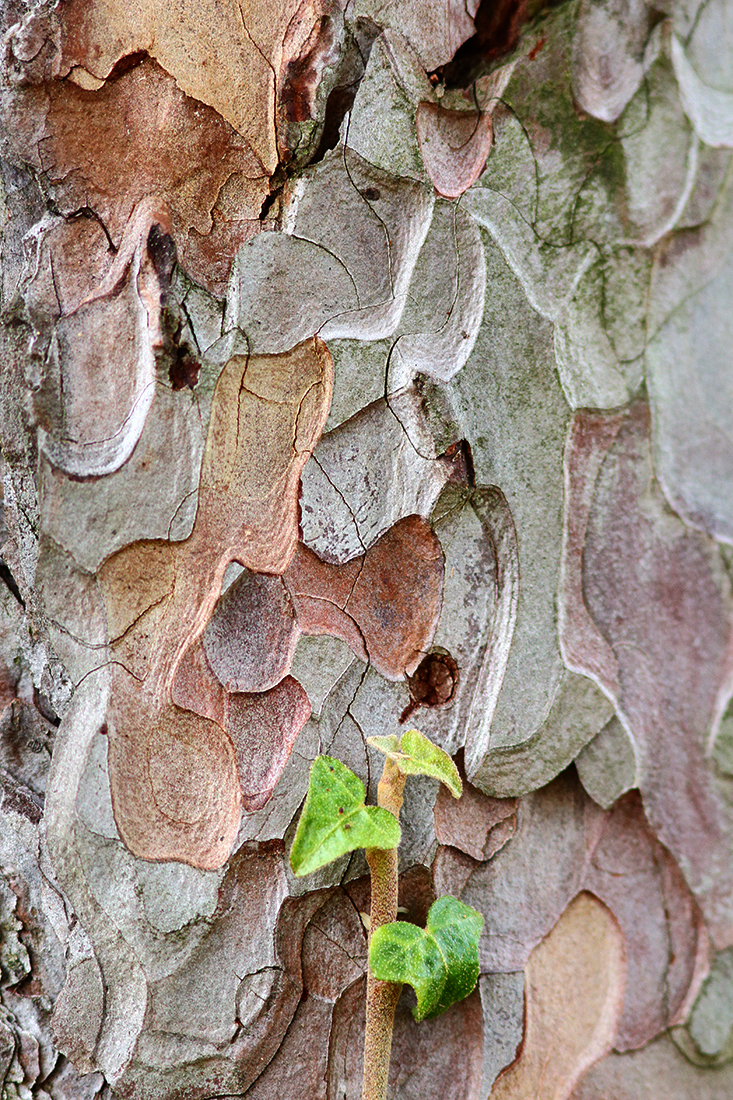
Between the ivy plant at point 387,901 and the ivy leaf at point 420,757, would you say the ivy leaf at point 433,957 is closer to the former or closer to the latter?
the ivy plant at point 387,901

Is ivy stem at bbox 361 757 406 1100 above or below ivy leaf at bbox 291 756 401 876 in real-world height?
below

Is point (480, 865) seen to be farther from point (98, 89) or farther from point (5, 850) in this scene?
point (98, 89)

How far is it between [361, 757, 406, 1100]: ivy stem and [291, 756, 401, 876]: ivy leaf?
0.03 meters

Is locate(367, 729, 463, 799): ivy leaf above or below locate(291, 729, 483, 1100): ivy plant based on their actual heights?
above

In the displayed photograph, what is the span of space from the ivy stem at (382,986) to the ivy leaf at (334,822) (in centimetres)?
3

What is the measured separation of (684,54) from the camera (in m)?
0.58

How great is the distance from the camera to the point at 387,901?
700 mm

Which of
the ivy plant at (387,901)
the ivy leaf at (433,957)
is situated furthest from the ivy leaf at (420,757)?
the ivy leaf at (433,957)

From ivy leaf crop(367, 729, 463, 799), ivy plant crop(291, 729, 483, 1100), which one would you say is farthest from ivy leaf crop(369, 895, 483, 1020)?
ivy leaf crop(367, 729, 463, 799)

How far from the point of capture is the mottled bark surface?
65 cm

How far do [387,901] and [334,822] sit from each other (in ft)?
0.31

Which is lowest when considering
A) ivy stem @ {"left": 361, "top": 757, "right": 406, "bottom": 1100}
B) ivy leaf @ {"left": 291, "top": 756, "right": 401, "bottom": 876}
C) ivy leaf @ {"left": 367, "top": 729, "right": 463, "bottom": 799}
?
ivy stem @ {"left": 361, "top": 757, "right": 406, "bottom": 1100}

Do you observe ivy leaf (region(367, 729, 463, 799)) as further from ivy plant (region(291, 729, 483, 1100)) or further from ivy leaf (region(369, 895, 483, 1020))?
ivy leaf (region(369, 895, 483, 1020))

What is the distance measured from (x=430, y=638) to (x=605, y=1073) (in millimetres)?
359
